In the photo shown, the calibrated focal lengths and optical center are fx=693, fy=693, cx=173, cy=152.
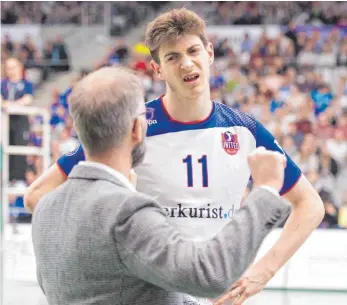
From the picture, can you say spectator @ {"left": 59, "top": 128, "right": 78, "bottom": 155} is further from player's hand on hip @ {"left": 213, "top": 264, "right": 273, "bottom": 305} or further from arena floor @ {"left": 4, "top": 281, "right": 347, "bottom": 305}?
player's hand on hip @ {"left": 213, "top": 264, "right": 273, "bottom": 305}

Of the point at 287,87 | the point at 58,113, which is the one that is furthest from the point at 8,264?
the point at 287,87

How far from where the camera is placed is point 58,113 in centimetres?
1155

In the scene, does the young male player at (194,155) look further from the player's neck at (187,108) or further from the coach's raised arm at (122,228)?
the coach's raised arm at (122,228)

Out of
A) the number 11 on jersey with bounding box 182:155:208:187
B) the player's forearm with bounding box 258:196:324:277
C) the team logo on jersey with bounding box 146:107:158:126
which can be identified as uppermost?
the team logo on jersey with bounding box 146:107:158:126

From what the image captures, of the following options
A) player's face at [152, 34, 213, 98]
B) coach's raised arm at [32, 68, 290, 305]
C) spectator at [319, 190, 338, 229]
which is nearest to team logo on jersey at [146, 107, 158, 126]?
player's face at [152, 34, 213, 98]

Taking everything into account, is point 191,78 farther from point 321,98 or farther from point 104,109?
point 321,98

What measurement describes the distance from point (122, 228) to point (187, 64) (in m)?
1.09

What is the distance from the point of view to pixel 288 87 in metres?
11.5

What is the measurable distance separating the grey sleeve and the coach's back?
0.08 feet

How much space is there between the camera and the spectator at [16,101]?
281 inches

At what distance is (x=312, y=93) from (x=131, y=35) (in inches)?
216

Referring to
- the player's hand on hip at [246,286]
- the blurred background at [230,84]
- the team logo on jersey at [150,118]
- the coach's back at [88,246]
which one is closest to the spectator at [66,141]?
the blurred background at [230,84]

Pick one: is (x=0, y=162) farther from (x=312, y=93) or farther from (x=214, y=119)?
(x=312, y=93)

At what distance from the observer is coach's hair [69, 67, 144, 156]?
4.84 feet
